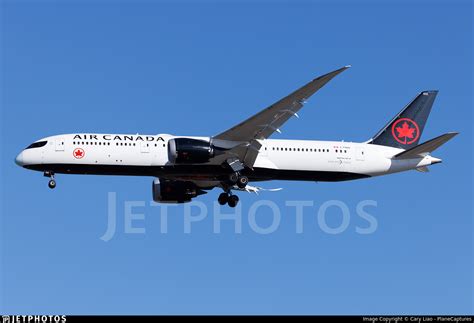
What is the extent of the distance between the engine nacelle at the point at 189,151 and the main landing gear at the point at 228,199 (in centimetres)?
499

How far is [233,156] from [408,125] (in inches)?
A: 481

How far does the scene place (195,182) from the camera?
58406 millimetres

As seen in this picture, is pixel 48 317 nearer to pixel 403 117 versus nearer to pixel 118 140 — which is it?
pixel 118 140

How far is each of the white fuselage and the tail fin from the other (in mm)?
1605

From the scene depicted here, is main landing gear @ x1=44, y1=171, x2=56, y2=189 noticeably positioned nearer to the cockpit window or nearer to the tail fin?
the cockpit window

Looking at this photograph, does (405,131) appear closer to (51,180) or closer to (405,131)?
(405,131)

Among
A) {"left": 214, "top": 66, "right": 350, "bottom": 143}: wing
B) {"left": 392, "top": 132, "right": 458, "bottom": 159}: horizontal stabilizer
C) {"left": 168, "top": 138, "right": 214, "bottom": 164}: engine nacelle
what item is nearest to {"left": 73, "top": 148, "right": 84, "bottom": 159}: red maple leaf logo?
{"left": 168, "top": 138, "right": 214, "bottom": 164}: engine nacelle

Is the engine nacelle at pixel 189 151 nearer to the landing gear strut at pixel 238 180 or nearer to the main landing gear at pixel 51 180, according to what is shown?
the landing gear strut at pixel 238 180

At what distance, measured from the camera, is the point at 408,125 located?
59812 mm

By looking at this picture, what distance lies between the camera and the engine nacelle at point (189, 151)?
52344mm

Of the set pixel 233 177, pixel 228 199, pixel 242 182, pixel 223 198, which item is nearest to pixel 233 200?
pixel 228 199

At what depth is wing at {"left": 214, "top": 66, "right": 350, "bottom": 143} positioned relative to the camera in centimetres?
4880

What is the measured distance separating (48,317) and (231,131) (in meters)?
17.3

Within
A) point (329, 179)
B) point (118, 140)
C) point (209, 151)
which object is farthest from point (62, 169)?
point (329, 179)
